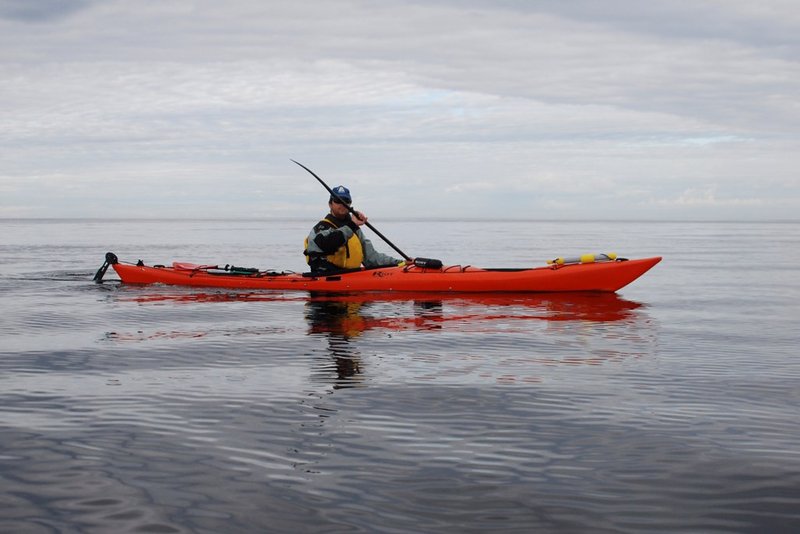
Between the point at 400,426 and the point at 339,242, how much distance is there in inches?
381

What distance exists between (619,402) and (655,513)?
2384 mm

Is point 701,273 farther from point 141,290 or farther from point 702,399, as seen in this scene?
point 702,399

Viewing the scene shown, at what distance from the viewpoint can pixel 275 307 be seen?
13.8m

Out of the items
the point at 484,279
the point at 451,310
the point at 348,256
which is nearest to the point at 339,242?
the point at 348,256

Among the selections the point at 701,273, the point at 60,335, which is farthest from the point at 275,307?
the point at 701,273

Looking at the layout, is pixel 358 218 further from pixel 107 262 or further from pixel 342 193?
pixel 107 262

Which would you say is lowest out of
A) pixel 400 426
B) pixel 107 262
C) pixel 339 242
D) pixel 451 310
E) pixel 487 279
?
pixel 400 426

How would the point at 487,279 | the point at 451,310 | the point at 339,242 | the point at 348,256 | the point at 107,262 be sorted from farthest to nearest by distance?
the point at 107,262 < the point at 348,256 < the point at 339,242 < the point at 487,279 < the point at 451,310

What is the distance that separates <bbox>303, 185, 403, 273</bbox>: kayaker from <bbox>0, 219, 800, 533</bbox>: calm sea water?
11.7 ft

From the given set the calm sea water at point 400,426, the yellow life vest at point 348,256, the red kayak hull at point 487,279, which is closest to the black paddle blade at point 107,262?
the red kayak hull at point 487,279

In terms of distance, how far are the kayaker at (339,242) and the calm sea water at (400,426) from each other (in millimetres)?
3569

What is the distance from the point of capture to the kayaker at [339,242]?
593 inches

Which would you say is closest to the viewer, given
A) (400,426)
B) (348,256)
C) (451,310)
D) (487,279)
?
(400,426)

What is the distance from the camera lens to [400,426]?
18.3ft
